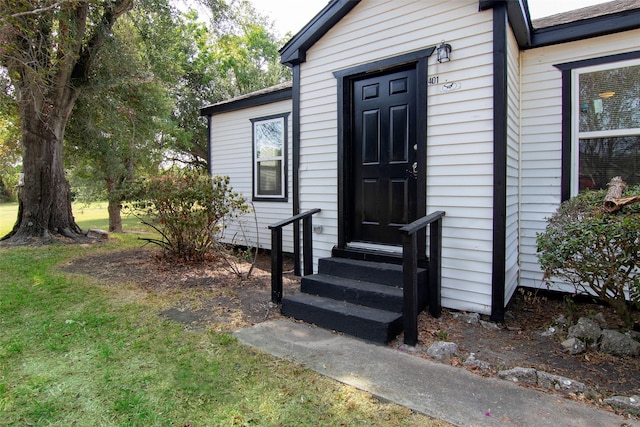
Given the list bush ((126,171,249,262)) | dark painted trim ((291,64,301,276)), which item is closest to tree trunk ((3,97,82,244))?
bush ((126,171,249,262))

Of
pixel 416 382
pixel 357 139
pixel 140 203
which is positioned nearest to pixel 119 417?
pixel 416 382

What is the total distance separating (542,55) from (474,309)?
2.99 meters

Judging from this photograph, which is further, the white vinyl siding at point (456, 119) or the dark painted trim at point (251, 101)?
the dark painted trim at point (251, 101)

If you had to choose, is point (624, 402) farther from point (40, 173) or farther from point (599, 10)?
point (40, 173)

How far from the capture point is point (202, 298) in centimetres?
444

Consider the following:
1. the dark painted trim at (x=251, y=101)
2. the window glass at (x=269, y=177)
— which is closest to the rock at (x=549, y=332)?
the window glass at (x=269, y=177)

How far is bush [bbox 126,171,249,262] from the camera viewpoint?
573 cm

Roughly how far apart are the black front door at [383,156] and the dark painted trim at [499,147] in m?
0.83

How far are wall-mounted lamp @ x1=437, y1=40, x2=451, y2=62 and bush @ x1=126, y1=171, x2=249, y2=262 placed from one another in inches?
142

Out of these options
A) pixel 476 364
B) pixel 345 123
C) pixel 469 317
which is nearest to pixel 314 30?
pixel 345 123

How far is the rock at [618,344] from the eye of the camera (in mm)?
2879

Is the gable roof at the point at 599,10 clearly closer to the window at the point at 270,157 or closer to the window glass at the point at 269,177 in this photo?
the window at the point at 270,157

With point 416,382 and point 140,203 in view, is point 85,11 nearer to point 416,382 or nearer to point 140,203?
point 140,203

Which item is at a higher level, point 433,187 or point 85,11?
point 85,11
